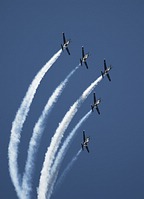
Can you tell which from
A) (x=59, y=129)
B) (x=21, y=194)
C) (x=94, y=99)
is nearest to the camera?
(x=21, y=194)

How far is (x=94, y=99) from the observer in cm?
11450

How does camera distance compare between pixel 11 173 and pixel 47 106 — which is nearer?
pixel 11 173

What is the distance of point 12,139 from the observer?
10394cm

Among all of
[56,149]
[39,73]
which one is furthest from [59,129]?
[39,73]

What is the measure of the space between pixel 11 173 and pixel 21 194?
3.45m

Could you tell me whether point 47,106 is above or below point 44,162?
above

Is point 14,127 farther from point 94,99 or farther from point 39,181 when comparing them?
point 94,99


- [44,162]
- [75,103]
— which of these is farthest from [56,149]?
[75,103]

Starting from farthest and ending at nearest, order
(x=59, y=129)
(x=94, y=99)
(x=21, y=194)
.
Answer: (x=94, y=99)
(x=59, y=129)
(x=21, y=194)

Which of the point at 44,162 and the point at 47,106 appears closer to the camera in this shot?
the point at 44,162

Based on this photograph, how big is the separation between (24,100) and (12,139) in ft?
24.3

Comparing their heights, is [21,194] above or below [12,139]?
below

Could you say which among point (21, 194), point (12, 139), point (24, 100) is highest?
point (24, 100)

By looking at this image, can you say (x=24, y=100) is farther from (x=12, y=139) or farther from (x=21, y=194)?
(x=21, y=194)
